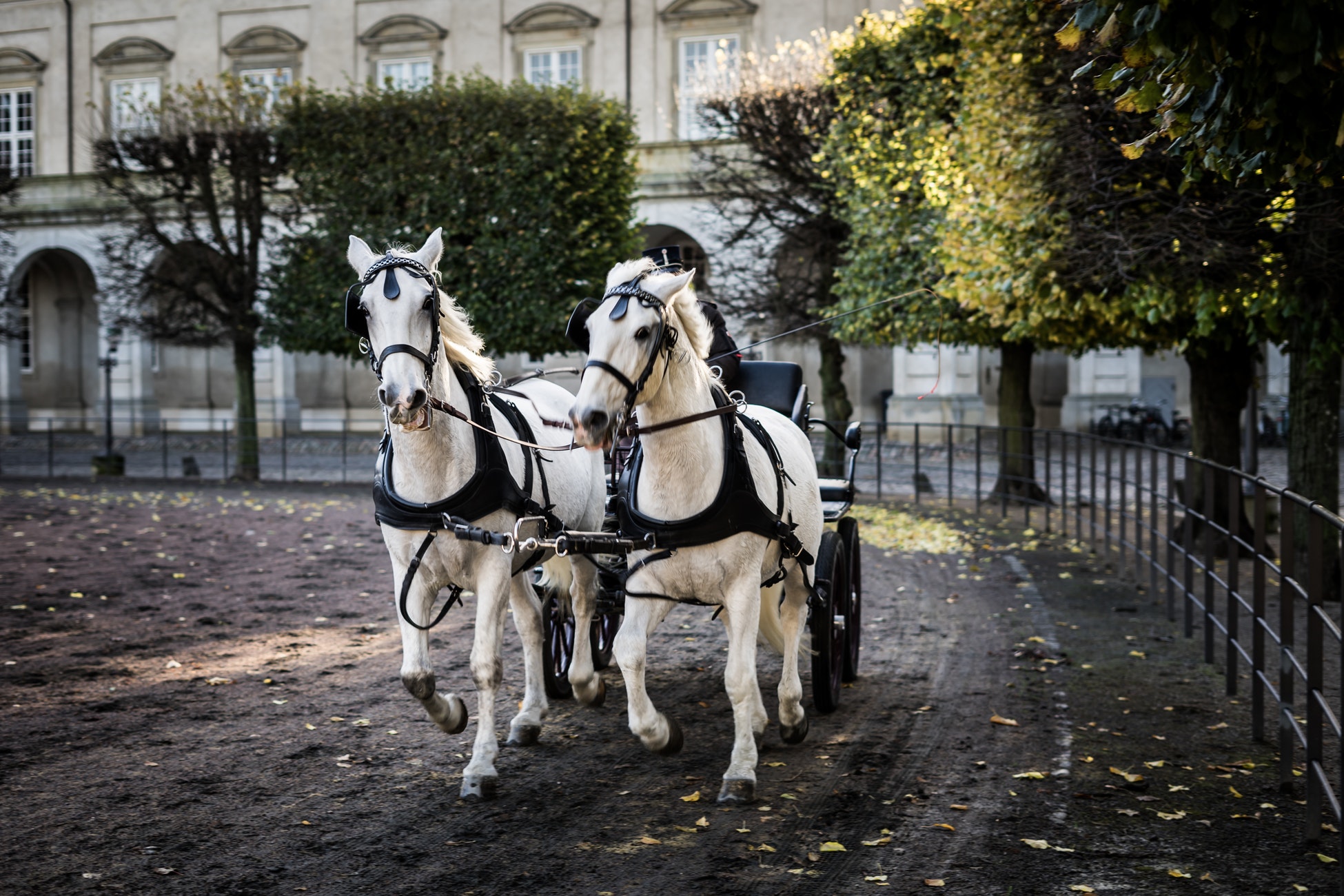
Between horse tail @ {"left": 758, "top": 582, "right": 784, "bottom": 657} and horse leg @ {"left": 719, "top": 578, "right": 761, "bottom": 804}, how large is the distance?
0.58 m

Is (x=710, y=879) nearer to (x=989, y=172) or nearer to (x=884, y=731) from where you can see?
(x=884, y=731)

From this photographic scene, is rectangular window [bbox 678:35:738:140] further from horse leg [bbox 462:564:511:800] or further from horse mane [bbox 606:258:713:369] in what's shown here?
horse leg [bbox 462:564:511:800]

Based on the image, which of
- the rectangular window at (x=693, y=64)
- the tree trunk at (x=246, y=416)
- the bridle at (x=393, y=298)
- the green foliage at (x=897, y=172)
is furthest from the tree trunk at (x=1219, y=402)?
the rectangular window at (x=693, y=64)

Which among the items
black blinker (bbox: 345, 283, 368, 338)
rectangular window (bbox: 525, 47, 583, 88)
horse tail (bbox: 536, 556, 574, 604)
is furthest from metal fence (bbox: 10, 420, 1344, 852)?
rectangular window (bbox: 525, 47, 583, 88)

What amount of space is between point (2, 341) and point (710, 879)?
1366 inches

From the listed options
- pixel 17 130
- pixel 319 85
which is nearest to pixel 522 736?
pixel 319 85

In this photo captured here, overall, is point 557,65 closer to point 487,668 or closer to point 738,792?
point 487,668

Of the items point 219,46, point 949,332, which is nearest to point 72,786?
point 949,332

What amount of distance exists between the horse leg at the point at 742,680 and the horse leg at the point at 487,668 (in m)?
1.01

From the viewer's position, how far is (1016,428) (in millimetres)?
18016

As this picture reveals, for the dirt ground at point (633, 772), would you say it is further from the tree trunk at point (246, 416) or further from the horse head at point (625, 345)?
the tree trunk at point (246, 416)

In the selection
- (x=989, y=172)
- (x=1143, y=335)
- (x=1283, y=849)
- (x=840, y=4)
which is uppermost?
(x=840, y=4)

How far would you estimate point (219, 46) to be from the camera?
37531mm

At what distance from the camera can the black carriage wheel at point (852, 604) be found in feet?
24.8
